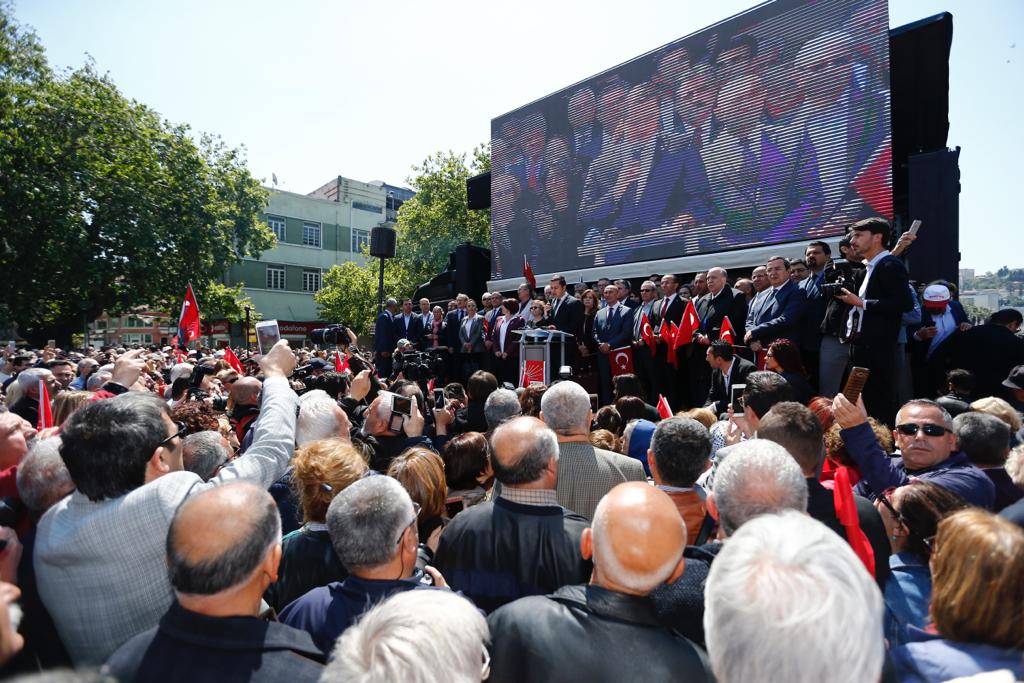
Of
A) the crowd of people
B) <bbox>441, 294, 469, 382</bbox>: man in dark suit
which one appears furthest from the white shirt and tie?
<bbox>441, 294, 469, 382</bbox>: man in dark suit

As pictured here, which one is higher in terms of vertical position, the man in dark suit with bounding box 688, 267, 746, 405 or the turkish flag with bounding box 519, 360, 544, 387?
the man in dark suit with bounding box 688, 267, 746, 405

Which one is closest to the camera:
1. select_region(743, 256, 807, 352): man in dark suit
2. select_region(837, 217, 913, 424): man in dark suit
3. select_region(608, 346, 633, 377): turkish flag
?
select_region(837, 217, 913, 424): man in dark suit

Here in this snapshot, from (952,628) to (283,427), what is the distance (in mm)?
2217

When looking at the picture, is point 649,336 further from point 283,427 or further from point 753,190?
point 283,427

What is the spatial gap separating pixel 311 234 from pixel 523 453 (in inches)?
1587

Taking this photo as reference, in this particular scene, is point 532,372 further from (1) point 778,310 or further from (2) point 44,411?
(2) point 44,411

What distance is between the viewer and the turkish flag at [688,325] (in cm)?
733

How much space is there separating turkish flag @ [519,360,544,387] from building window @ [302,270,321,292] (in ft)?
114

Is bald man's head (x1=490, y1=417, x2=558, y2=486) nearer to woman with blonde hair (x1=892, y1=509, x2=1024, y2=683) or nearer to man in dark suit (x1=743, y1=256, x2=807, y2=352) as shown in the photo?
woman with blonde hair (x1=892, y1=509, x2=1024, y2=683)

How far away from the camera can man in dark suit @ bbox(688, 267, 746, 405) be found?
7.45m

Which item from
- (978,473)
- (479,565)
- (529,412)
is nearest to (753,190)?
(529,412)

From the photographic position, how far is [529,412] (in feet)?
16.6

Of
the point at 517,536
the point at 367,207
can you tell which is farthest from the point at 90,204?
the point at 367,207

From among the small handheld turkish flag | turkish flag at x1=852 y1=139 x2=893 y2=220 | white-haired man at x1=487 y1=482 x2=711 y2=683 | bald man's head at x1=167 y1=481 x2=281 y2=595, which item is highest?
turkish flag at x1=852 y1=139 x2=893 y2=220
